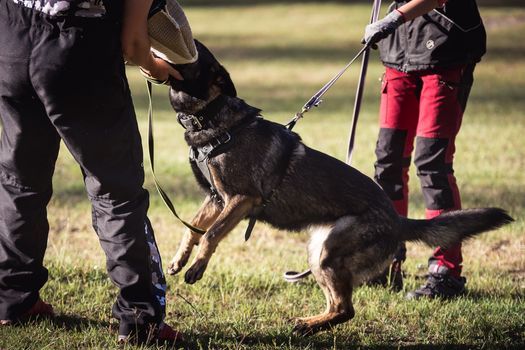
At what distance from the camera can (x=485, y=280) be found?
5246 mm

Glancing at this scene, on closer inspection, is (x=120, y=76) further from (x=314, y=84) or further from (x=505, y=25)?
(x=505, y=25)

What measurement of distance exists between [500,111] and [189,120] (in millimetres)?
10585

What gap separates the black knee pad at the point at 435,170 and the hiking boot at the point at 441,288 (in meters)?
0.46

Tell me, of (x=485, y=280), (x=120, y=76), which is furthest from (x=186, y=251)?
(x=485, y=280)

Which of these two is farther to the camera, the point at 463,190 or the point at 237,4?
the point at 237,4

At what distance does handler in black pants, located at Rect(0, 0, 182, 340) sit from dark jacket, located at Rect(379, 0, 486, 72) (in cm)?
177

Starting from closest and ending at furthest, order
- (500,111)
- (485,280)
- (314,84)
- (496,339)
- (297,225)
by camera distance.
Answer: (496,339), (297,225), (485,280), (500,111), (314,84)

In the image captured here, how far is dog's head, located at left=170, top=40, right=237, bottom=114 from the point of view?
13.6ft

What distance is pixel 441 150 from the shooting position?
4.90m

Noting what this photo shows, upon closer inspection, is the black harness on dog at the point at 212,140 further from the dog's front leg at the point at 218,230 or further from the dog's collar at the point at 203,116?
the dog's front leg at the point at 218,230

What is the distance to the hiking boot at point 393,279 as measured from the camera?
16.6ft

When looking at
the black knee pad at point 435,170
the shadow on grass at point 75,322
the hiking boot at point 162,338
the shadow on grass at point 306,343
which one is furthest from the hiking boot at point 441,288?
the shadow on grass at point 75,322

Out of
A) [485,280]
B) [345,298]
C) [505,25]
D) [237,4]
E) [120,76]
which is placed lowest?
[237,4]

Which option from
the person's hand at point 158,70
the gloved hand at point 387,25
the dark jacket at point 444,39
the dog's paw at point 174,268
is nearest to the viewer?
the person's hand at point 158,70
